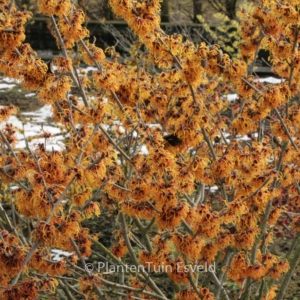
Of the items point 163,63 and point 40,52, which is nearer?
point 163,63

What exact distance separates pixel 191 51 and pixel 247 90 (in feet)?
2.01

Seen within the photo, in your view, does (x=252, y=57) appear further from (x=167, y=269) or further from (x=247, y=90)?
(x=167, y=269)

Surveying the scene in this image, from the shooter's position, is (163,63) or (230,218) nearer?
(230,218)

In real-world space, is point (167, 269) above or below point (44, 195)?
below

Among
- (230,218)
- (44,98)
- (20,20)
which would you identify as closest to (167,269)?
(230,218)

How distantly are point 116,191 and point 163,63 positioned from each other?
33.2 inches

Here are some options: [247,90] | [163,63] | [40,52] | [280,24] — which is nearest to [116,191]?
[163,63]

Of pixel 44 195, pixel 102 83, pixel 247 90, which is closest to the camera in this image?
pixel 44 195

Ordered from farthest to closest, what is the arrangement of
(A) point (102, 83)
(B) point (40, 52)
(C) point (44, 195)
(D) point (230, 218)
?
1. (B) point (40, 52)
2. (A) point (102, 83)
3. (D) point (230, 218)
4. (C) point (44, 195)

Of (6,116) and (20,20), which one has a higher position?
(20,20)

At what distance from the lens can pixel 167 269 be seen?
121 inches

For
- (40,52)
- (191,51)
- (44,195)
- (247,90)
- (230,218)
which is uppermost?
(191,51)

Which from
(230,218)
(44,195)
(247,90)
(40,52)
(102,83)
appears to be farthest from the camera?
(40,52)

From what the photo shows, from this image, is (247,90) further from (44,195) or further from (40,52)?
(40,52)
